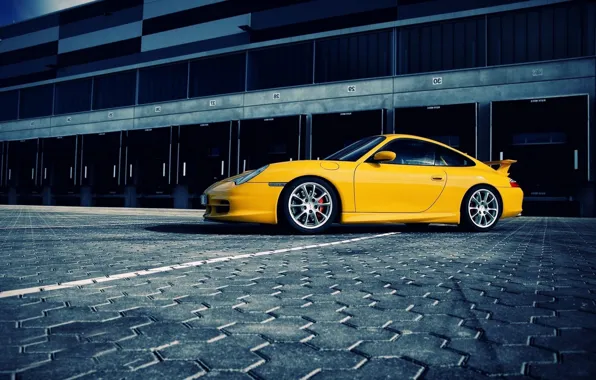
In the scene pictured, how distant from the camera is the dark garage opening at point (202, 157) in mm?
18281

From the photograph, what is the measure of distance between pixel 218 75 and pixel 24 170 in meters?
13.2

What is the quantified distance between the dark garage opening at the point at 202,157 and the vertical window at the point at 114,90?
15.8 ft

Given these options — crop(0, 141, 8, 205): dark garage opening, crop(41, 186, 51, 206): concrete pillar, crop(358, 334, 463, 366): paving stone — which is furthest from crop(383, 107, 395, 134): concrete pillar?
crop(0, 141, 8, 205): dark garage opening

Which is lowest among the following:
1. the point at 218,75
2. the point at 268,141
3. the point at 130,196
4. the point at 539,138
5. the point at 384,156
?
the point at 130,196

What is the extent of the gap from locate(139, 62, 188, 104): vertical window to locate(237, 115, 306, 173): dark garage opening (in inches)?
172

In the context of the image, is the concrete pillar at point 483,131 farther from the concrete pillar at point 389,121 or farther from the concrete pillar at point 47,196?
the concrete pillar at point 47,196

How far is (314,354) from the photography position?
147 cm

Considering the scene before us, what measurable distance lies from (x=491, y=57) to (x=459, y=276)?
14.2 m

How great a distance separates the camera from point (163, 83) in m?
20.9

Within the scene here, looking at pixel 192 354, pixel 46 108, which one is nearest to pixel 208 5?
pixel 46 108

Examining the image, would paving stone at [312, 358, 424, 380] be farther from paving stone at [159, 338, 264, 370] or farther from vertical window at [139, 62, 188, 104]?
vertical window at [139, 62, 188, 104]

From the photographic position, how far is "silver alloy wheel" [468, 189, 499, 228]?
670 cm

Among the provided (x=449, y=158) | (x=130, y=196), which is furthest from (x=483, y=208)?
(x=130, y=196)

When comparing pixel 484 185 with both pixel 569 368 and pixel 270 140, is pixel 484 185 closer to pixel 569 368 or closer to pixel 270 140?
pixel 569 368
